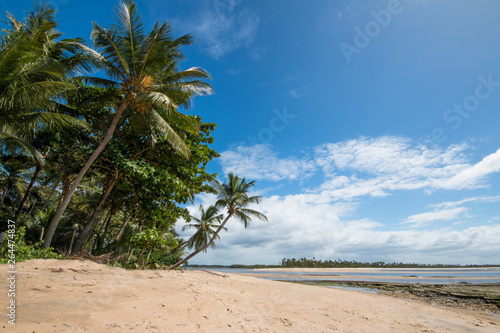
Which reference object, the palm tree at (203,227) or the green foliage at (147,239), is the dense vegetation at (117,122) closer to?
the green foliage at (147,239)

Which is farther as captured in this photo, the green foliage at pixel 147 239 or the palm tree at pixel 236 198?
the palm tree at pixel 236 198

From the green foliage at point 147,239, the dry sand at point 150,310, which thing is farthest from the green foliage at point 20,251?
the green foliage at point 147,239

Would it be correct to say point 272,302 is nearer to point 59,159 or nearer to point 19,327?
point 19,327

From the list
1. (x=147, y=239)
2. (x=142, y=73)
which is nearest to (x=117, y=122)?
(x=142, y=73)

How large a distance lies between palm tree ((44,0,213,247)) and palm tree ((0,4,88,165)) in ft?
3.28

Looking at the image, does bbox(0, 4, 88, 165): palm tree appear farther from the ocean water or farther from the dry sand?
the ocean water

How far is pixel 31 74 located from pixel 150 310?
7974 millimetres

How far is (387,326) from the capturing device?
5.45m

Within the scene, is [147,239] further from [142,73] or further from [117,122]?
[142,73]

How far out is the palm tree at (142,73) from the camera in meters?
8.27

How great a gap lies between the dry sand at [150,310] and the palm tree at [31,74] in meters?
4.39

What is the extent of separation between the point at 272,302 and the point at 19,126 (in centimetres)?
909

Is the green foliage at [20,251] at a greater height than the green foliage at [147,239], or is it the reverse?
the green foliage at [147,239]

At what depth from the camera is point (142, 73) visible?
28.4 ft
